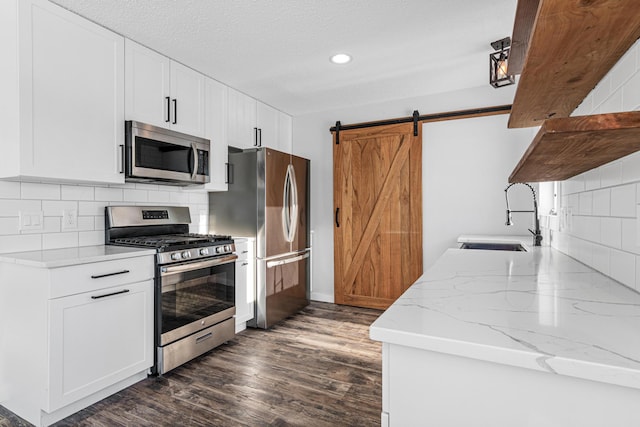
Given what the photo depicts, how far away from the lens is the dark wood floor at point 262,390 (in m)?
1.90

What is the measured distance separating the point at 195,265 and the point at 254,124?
1.87m

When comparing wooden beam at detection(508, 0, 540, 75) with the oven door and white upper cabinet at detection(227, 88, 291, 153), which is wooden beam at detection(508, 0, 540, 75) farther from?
white upper cabinet at detection(227, 88, 291, 153)

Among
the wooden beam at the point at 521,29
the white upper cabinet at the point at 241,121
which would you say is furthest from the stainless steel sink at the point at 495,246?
the white upper cabinet at the point at 241,121

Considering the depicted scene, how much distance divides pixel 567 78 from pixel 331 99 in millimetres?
2970

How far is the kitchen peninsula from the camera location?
1.87 feet

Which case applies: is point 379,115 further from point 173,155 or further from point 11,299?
point 11,299

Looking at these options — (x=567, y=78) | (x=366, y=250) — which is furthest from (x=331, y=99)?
(x=567, y=78)

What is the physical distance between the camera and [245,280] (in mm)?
3291

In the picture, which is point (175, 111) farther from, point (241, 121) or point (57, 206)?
point (57, 206)

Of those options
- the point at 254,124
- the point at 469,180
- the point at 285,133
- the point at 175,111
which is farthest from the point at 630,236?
the point at 285,133

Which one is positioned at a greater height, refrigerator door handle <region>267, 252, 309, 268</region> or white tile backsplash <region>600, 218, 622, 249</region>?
white tile backsplash <region>600, 218, 622, 249</region>

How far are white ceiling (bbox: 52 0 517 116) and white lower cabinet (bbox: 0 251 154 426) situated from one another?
1549 millimetres

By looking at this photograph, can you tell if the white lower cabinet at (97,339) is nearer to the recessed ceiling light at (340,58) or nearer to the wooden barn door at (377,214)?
the recessed ceiling light at (340,58)

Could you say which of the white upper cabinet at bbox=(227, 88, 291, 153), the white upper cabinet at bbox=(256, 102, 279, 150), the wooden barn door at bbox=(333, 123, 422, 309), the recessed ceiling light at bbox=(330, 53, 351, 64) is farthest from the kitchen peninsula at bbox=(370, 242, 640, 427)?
the white upper cabinet at bbox=(256, 102, 279, 150)
